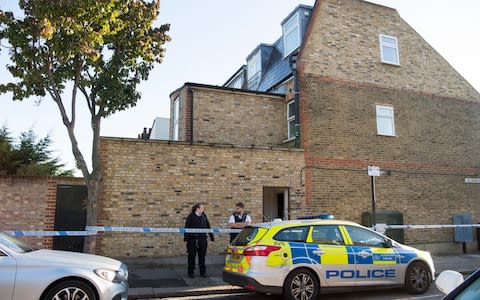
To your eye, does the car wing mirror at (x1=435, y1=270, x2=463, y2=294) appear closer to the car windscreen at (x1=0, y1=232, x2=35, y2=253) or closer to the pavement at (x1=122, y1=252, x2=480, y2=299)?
the car windscreen at (x1=0, y1=232, x2=35, y2=253)

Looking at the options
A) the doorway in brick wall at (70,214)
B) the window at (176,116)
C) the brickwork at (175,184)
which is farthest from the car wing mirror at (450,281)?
the window at (176,116)

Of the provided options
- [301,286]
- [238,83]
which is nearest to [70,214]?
[301,286]

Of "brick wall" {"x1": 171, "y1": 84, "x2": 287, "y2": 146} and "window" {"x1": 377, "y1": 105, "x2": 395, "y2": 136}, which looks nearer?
→ "brick wall" {"x1": 171, "y1": 84, "x2": 287, "y2": 146}

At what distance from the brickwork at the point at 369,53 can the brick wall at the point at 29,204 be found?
9.27 m

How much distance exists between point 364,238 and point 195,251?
12.8ft

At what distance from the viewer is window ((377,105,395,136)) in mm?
15453

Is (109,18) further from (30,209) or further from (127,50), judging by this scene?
(30,209)

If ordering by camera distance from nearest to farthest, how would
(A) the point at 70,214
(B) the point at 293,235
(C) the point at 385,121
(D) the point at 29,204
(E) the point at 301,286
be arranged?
(E) the point at 301,286, (B) the point at 293,235, (D) the point at 29,204, (A) the point at 70,214, (C) the point at 385,121

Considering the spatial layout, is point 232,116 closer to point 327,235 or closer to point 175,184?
point 175,184

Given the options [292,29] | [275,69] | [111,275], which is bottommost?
[111,275]

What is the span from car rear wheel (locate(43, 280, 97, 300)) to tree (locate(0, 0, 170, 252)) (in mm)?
4259

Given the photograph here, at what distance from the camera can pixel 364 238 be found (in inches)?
312

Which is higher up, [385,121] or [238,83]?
[238,83]

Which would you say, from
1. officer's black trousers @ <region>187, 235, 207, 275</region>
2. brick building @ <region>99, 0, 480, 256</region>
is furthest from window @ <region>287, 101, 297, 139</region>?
officer's black trousers @ <region>187, 235, 207, 275</region>
